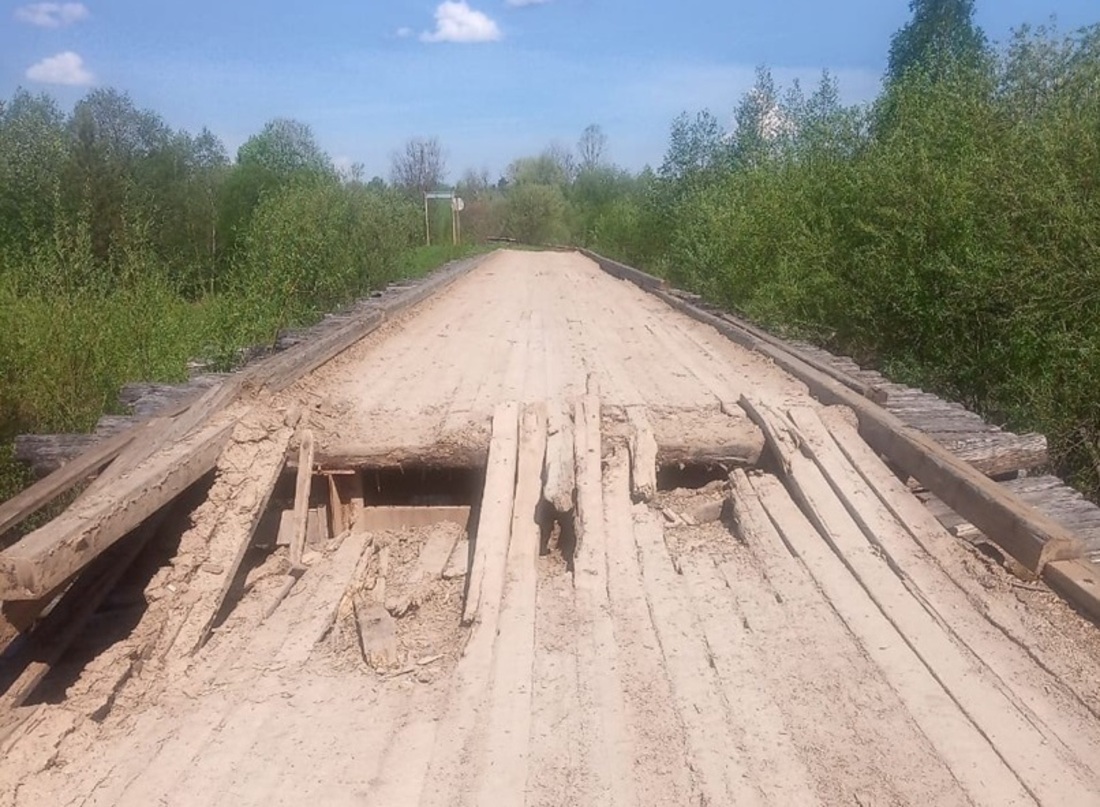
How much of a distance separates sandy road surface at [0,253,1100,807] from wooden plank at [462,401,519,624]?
46 mm

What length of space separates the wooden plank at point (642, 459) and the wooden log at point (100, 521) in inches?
96.9

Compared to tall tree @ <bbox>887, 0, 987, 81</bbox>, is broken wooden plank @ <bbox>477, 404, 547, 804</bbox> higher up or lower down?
lower down

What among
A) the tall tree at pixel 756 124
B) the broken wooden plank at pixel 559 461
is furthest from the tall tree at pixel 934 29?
the broken wooden plank at pixel 559 461

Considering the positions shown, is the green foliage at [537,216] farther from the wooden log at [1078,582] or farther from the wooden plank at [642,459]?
the wooden log at [1078,582]

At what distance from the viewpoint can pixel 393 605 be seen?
479 cm

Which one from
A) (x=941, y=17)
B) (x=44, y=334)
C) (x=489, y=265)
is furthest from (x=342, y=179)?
(x=941, y=17)

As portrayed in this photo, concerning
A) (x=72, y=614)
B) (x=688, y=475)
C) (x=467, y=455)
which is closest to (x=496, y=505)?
(x=467, y=455)

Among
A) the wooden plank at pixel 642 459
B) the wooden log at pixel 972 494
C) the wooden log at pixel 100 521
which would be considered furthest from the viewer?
the wooden plank at pixel 642 459

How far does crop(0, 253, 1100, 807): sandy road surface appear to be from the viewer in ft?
10.4

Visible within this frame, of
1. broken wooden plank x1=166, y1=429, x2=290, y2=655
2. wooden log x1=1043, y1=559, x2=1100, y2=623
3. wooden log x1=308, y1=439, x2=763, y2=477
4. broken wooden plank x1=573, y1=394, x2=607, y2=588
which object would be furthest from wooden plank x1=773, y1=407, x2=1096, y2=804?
broken wooden plank x1=166, y1=429, x2=290, y2=655

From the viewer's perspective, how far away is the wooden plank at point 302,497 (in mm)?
5423

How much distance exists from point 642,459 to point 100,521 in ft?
9.93

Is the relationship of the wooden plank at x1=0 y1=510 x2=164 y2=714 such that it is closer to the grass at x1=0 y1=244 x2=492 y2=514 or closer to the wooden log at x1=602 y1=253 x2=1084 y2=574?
the grass at x1=0 y1=244 x2=492 y2=514

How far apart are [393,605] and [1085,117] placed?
28.8 ft
